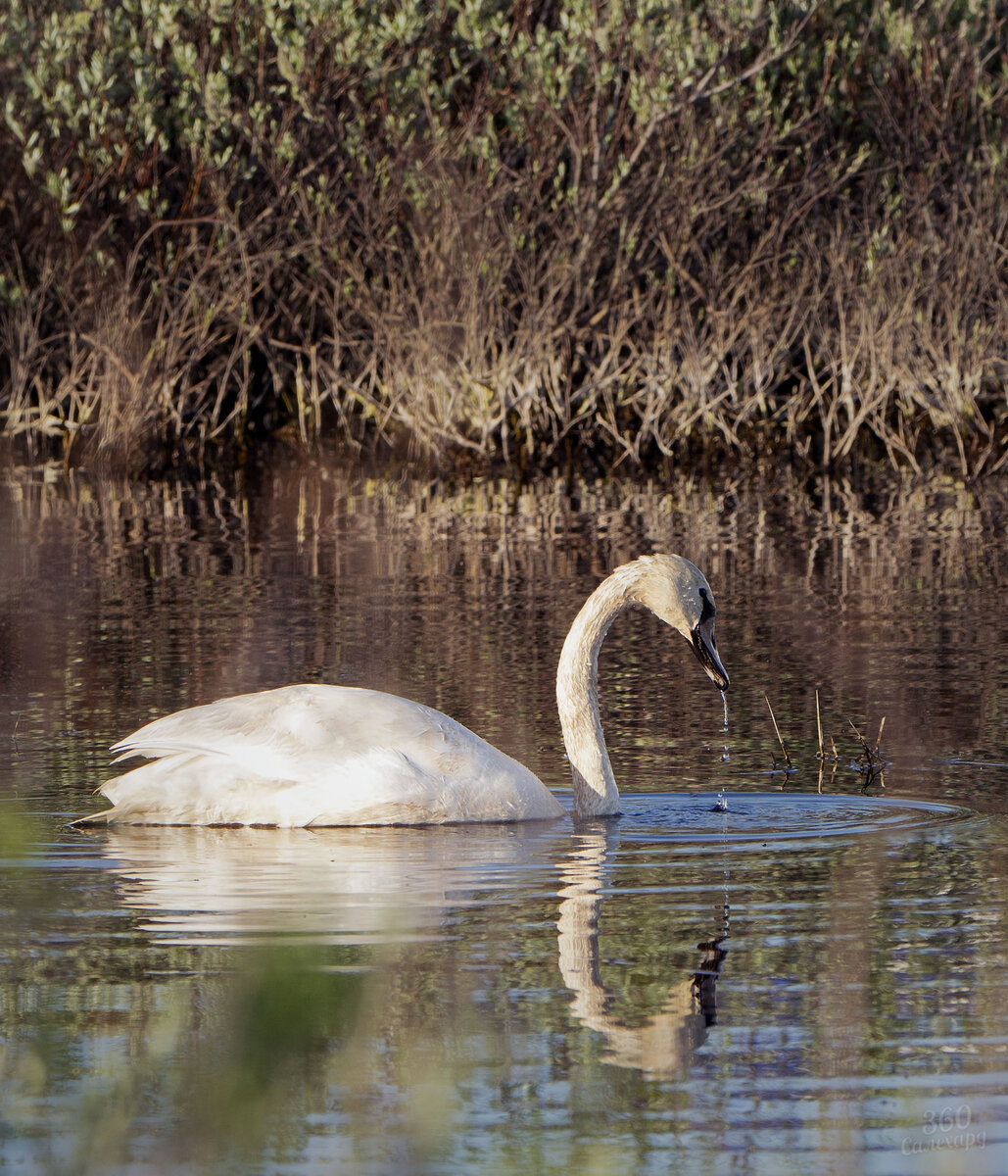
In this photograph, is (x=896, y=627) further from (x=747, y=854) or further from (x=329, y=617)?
(x=747, y=854)

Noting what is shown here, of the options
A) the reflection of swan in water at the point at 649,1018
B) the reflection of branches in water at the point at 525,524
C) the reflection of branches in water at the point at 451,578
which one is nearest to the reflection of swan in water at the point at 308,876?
the reflection of swan in water at the point at 649,1018

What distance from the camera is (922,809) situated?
761 centimetres

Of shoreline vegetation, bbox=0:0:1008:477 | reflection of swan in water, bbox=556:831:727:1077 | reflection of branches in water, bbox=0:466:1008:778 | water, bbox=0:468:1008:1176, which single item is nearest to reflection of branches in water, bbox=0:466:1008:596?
reflection of branches in water, bbox=0:466:1008:778

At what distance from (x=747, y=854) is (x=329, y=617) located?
538cm

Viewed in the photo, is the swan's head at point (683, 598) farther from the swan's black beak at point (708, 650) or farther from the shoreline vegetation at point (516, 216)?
the shoreline vegetation at point (516, 216)

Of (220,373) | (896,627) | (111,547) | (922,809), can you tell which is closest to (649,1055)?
(922,809)

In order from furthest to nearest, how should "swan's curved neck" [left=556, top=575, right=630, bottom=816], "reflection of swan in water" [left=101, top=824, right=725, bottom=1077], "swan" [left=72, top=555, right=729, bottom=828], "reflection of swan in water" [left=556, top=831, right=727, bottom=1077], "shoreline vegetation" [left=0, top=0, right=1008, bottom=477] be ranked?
"shoreline vegetation" [left=0, top=0, right=1008, bottom=477]
"swan's curved neck" [left=556, top=575, right=630, bottom=816]
"swan" [left=72, top=555, right=729, bottom=828]
"reflection of swan in water" [left=101, top=824, right=725, bottom=1077]
"reflection of swan in water" [left=556, top=831, right=727, bottom=1077]

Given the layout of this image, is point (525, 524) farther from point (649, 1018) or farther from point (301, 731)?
point (649, 1018)

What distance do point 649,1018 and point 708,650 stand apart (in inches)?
121

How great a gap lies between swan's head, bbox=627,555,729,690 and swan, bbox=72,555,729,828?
733 mm

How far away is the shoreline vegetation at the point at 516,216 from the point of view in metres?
21.2

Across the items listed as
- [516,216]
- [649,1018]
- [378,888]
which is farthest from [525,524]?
[649,1018]

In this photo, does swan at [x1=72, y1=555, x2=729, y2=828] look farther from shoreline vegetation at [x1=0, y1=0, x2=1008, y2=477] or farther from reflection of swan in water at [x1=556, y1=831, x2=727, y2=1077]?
shoreline vegetation at [x1=0, y1=0, x2=1008, y2=477]

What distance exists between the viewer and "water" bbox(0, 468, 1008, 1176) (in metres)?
4.30
